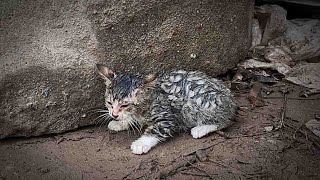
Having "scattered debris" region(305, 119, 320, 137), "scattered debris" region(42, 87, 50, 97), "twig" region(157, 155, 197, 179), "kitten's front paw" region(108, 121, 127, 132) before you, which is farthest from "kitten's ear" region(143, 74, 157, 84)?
"scattered debris" region(305, 119, 320, 137)

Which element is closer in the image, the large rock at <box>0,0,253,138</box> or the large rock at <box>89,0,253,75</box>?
the large rock at <box>0,0,253,138</box>

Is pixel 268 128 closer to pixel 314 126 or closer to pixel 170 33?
pixel 314 126

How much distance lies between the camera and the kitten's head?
165 inches

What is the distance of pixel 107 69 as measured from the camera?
164 inches

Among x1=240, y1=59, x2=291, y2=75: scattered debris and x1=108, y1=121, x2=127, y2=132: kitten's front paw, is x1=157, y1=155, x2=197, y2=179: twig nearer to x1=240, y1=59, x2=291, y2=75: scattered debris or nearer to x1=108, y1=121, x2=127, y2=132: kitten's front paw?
x1=108, y1=121, x2=127, y2=132: kitten's front paw

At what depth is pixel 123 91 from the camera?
4.22 metres

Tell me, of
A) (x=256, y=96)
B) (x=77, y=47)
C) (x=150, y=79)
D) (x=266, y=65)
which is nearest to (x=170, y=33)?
(x=150, y=79)

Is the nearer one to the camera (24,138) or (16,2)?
(16,2)

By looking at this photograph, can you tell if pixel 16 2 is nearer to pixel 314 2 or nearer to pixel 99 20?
pixel 99 20

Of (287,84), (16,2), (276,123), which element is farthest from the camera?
(287,84)

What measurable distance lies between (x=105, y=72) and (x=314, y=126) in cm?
200

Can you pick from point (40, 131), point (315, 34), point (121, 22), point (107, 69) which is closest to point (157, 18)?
point (121, 22)

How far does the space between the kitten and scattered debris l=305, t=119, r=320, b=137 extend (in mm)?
706

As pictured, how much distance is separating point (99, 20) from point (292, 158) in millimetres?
2091
